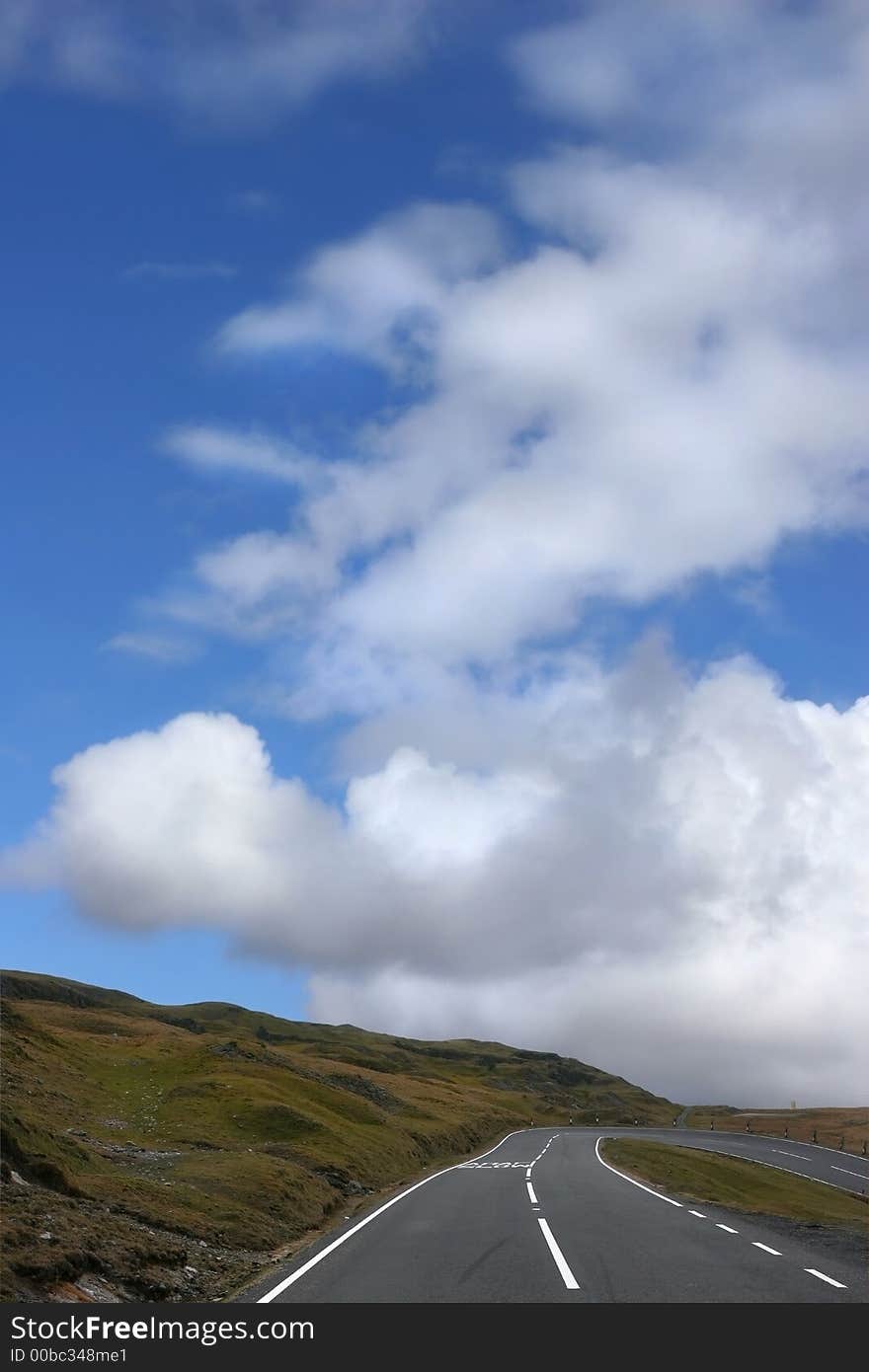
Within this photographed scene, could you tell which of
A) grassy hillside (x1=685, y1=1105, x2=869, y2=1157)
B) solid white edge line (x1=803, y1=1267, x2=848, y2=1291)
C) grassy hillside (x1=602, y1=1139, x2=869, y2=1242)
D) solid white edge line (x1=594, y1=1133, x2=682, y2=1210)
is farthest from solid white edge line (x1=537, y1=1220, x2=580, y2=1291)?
grassy hillside (x1=685, y1=1105, x2=869, y2=1157)

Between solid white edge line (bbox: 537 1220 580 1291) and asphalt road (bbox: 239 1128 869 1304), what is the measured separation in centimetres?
4

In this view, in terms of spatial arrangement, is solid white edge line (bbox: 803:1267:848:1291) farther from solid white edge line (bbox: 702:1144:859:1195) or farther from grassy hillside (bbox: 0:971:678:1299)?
solid white edge line (bbox: 702:1144:859:1195)

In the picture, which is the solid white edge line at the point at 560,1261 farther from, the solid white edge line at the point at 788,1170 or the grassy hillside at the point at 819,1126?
the grassy hillside at the point at 819,1126

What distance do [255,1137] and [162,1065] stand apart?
2593cm

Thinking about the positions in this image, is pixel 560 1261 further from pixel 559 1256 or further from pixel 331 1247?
pixel 331 1247

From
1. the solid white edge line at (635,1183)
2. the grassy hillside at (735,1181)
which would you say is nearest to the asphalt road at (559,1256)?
the solid white edge line at (635,1183)

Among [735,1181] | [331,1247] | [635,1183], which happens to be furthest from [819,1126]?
[331,1247]

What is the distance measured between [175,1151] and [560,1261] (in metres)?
26.6

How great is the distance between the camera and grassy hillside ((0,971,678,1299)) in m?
21.1

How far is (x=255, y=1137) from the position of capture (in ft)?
173

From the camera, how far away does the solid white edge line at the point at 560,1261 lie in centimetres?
1856

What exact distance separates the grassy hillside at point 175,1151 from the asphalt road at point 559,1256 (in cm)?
227
